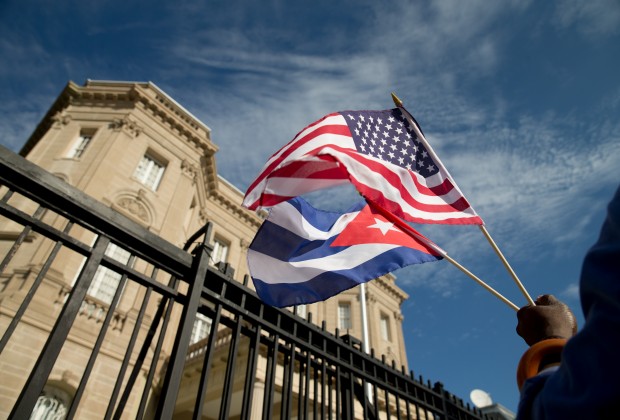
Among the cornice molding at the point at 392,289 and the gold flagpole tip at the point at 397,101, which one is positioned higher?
the cornice molding at the point at 392,289

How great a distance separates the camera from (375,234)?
407 centimetres

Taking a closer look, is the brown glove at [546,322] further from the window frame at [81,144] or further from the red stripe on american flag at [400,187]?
the window frame at [81,144]

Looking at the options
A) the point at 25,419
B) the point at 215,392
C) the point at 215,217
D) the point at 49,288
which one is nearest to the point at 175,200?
the point at 215,217

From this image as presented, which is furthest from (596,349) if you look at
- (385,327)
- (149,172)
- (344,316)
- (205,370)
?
(385,327)

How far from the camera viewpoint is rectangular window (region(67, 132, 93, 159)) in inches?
634

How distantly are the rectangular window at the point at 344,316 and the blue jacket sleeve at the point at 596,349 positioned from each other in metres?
24.9

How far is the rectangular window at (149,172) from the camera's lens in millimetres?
16938

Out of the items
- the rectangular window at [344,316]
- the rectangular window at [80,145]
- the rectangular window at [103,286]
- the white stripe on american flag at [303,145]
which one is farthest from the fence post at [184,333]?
the rectangular window at [344,316]

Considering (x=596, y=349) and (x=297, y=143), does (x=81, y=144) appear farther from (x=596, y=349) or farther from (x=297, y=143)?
(x=596, y=349)

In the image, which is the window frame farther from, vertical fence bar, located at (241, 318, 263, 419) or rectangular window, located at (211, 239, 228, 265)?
vertical fence bar, located at (241, 318, 263, 419)

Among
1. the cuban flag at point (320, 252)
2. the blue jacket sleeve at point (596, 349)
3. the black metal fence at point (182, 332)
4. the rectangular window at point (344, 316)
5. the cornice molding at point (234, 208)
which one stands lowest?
the blue jacket sleeve at point (596, 349)

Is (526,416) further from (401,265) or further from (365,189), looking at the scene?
(401,265)

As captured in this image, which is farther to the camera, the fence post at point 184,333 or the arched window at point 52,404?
the arched window at point 52,404

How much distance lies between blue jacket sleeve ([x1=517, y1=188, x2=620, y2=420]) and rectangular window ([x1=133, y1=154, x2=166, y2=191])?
17.4 m
